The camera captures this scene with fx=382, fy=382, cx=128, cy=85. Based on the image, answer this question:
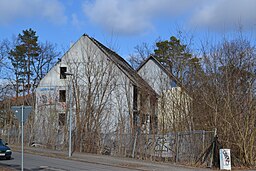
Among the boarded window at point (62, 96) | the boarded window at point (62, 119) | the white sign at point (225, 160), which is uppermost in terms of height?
the boarded window at point (62, 96)

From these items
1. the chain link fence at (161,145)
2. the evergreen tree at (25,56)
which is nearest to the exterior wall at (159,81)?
the chain link fence at (161,145)

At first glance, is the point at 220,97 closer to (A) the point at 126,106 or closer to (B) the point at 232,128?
(B) the point at 232,128

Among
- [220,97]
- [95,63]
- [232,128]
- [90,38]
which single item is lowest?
[232,128]

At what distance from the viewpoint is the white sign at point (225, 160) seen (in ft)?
66.1

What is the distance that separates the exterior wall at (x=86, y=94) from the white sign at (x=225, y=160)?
29.2ft

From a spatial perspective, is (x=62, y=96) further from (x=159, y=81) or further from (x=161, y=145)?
(x=161, y=145)

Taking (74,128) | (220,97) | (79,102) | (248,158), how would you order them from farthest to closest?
(79,102), (74,128), (220,97), (248,158)

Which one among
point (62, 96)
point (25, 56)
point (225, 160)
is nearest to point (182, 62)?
point (225, 160)

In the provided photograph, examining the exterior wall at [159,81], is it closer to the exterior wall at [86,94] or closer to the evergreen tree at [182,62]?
the evergreen tree at [182,62]

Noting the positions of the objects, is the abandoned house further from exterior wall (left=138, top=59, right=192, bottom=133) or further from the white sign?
the white sign

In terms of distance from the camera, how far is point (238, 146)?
21.5 meters

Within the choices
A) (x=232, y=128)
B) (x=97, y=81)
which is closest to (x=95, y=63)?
(x=97, y=81)

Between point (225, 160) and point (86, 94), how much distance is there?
56.1ft

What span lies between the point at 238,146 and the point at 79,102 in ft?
53.2
